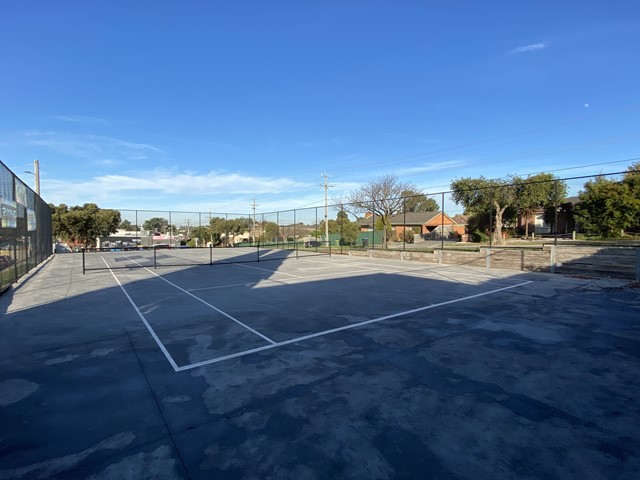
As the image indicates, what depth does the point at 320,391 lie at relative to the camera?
372 cm

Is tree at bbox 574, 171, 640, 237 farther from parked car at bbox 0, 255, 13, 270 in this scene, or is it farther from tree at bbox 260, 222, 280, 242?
parked car at bbox 0, 255, 13, 270

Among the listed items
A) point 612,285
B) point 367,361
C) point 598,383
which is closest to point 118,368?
point 367,361

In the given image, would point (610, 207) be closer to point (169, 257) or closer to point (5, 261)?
point (169, 257)

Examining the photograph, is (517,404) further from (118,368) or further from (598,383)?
(118,368)

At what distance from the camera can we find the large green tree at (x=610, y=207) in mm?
24562

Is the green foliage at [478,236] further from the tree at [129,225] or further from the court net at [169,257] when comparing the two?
the tree at [129,225]

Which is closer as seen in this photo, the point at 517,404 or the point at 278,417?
the point at 278,417

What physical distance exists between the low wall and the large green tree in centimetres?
1650

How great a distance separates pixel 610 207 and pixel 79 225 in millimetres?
44809

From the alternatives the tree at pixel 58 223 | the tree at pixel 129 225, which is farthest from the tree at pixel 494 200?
the tree at pixel 58 223

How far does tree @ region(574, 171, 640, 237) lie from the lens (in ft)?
80.6

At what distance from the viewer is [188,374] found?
13.7 ft

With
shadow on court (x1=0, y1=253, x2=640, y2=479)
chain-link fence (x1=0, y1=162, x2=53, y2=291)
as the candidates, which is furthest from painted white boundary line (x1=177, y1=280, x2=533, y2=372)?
chain-link fence (x1=0, y1=162, x2=53, y2=291)

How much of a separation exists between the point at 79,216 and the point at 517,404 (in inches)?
1433
